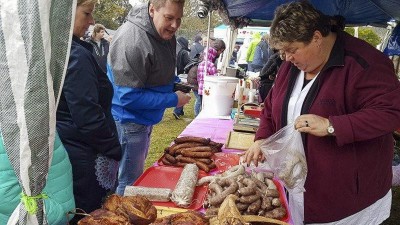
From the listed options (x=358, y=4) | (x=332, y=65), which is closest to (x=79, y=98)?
(x=332, y=65)

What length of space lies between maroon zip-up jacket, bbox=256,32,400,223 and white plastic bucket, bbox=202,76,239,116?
2144 mm

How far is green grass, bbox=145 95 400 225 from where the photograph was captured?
186 inches

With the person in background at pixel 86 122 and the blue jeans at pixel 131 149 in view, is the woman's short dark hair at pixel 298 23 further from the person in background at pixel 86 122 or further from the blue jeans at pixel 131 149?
the blue jeans at pixel 131 149

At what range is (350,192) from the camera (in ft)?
7.24

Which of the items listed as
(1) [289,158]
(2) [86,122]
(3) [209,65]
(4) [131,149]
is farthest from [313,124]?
(3) [209,65]

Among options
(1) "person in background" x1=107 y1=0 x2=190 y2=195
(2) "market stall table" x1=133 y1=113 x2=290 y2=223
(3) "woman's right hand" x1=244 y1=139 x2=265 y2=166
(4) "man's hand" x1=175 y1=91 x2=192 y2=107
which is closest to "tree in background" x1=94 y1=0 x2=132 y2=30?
(2) "market stall table" x1=133 y1=113 x2=290 y2=223

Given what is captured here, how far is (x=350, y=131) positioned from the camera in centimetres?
196

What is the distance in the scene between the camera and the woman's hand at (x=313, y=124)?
1.98 m

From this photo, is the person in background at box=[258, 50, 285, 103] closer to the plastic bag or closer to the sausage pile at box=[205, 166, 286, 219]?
the plastic bag

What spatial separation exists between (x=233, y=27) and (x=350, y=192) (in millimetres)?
5973

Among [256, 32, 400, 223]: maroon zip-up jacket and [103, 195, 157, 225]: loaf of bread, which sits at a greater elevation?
[256, 32, 400, 223]: maroon zip-up jacket

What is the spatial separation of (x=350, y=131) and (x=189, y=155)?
127cm

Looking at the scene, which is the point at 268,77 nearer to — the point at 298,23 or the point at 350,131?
the point at 298,23

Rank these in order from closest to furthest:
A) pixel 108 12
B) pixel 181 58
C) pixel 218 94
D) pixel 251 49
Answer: pixel 218 94 < pixel 181 58 < pixel 251 49 < pixel 108 12
